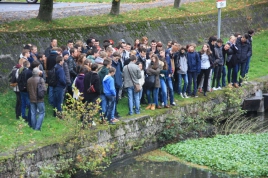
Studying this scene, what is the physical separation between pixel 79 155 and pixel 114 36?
9.00m

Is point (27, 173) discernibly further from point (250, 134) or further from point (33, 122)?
point (250, 134)

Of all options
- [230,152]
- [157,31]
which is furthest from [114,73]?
[157,31]

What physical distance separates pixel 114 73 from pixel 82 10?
1216cm

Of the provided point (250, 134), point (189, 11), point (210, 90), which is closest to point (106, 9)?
point (189, 11)

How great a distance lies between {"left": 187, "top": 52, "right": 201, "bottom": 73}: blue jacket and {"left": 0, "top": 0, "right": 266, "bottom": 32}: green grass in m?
4.62

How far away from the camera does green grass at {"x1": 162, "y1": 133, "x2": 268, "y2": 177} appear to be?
1469cm

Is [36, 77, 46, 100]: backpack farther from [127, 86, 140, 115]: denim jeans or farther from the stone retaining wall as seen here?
[127, 86, 140, 115]: denim jeans

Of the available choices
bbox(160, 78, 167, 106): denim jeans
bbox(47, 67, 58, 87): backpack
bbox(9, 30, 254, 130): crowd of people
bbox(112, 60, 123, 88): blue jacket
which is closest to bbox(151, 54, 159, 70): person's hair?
bbox(9, 30, 254, 130): crowd of people

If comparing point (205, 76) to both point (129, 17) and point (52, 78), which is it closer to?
point (52, 78)

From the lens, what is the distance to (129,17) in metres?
25.1

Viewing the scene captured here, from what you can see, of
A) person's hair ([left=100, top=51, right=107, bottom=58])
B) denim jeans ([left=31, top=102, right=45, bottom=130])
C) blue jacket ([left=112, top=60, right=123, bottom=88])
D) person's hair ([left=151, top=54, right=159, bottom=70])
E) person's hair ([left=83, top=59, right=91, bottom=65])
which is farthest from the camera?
person's hair ([left=151, top=54, right=159, bottom=70])

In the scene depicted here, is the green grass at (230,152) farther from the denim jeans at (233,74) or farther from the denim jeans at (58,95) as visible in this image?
the denim jeans at (233,74)

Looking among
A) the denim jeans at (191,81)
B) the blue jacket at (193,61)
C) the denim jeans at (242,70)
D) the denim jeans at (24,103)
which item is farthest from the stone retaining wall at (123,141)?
the denim jeans at (242,70)

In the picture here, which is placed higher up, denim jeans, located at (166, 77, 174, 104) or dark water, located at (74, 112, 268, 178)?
denim jeans, located at (166, 77, 174, 104)
